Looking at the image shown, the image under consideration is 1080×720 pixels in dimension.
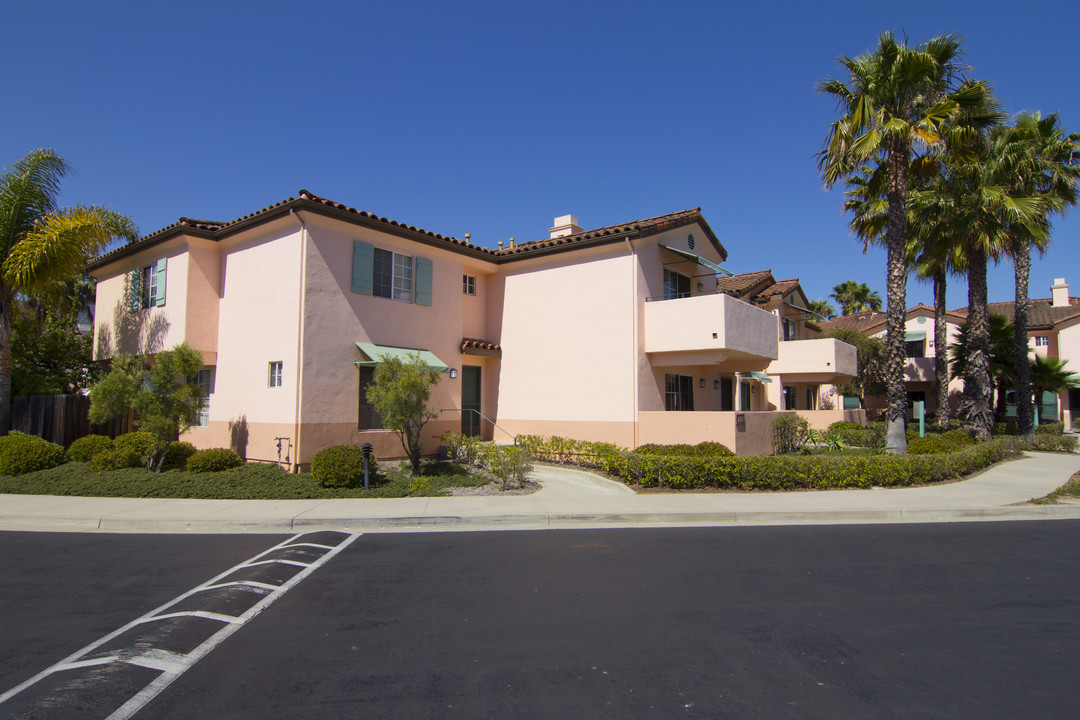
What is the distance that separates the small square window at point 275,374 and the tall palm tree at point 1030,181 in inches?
905

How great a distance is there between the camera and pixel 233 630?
528cm

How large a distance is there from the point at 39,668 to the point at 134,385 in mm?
10655

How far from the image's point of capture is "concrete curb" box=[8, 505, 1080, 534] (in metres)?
9.39

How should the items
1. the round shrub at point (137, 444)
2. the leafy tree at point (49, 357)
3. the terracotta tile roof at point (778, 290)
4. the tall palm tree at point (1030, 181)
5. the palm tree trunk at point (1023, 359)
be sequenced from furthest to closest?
1. the terracotta tile roof at point (778, 290)
2. the palm tree trunk at point (1023, 359)
3. the tall palm tree at point (1030, 181)
4. the leafy tree at point (49, 357)
5. the round shrub at point (137, 444)

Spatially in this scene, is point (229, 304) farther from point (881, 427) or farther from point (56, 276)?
point (881, 427)

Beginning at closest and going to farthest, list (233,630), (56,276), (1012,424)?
(233,630)
(56,276)
(1012,424)

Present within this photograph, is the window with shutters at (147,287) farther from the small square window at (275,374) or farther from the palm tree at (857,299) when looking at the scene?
the palm tree at (857,299)

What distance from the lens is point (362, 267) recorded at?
590 inches

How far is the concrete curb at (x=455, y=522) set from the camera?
30.8ft

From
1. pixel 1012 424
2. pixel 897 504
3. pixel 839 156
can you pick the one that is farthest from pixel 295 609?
pixel 1012 424

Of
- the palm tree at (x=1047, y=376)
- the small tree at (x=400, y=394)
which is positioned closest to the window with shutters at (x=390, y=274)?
the small tree at (x=400, y=394)

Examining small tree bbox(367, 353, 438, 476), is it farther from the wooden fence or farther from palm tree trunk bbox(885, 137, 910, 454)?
palm tree trunk bbox(885, 137, 910, 454)

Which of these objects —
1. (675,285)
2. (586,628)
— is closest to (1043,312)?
(675,285)

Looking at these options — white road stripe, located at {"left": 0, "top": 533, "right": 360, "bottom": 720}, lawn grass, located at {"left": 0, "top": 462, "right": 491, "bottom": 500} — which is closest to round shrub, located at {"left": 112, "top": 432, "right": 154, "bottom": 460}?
lawn grass, located at {"left": 0, "top": 462, "right": 491, "bottom": 500}
